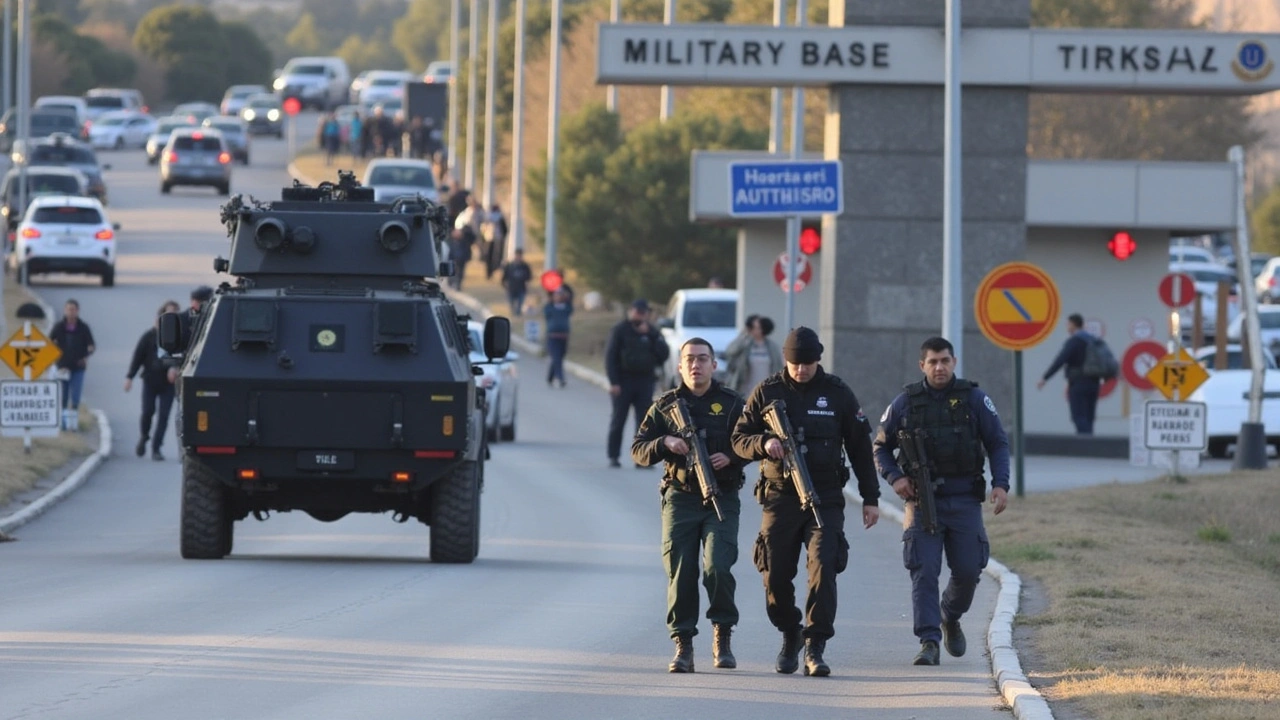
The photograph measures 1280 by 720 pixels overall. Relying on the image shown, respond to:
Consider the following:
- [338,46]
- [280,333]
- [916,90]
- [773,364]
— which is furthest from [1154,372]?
[338,46]

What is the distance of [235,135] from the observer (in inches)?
3219

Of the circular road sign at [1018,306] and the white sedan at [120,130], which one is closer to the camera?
the circular road sign at [1018,306]

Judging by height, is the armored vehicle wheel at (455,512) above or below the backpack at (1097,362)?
below

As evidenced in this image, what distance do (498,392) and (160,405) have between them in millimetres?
4493

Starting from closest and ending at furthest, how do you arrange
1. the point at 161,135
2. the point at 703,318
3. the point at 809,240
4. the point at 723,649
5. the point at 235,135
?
the point at 723,649, the point at 703,318, the point at 809,240, the point at 235,135, the point at 161,135

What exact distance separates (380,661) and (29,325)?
14973 mm

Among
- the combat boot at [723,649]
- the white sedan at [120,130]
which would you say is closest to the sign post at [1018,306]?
the combat boot at [723,649]

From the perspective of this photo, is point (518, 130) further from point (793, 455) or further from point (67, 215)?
point (793, 455)

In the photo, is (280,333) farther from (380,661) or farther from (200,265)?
(200,265)

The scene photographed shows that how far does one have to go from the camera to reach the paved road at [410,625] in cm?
1070

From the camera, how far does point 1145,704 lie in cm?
1036

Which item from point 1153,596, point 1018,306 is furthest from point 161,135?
point 1153,596

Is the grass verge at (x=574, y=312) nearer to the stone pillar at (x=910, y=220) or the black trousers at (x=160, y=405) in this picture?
the stone pillar at (x=910, y=220)

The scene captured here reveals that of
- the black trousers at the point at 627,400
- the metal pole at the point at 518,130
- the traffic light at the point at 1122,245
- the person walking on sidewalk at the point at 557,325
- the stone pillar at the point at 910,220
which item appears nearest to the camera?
the black trousers at the point at 627,400
